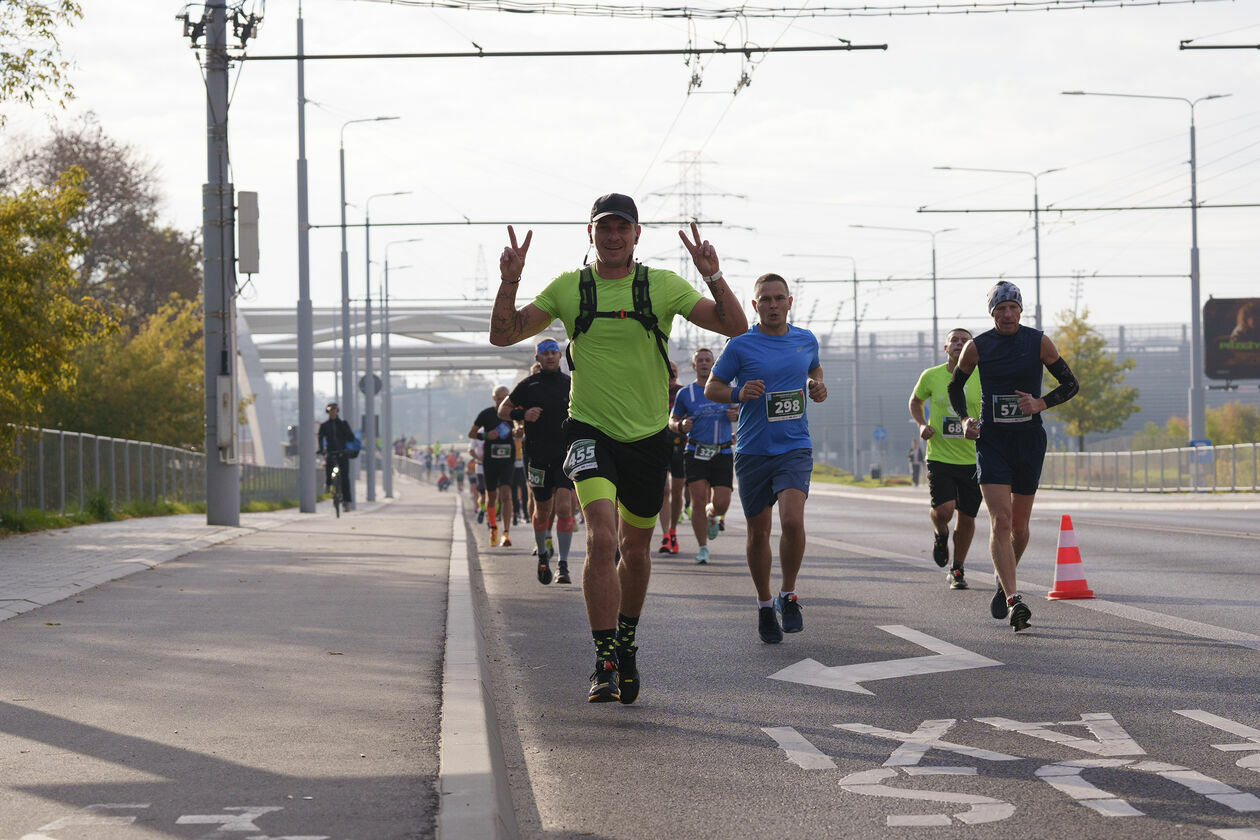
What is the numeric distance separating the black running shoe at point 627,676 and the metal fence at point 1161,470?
30.8m

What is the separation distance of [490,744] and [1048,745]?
191 centimetres

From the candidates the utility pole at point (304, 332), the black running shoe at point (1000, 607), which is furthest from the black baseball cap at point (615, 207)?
the utility pole at point (304, 332)

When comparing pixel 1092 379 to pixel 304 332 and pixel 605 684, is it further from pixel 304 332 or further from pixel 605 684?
pixel 605 684

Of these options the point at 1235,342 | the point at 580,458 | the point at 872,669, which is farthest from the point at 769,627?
the point at 1235,342

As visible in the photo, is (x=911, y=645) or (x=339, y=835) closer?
(x=339, y=835)

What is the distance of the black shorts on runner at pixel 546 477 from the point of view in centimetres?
1264

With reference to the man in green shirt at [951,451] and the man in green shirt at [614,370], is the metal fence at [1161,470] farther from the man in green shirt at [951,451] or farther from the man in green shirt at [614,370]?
the man in green shirt at [614,370]

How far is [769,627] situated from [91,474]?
18.3 meters

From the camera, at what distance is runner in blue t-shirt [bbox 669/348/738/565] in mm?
14250

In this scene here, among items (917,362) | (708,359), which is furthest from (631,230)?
(917,362)

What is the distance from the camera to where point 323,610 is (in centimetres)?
995

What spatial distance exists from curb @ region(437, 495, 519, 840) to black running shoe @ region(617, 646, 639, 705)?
1.75 ft

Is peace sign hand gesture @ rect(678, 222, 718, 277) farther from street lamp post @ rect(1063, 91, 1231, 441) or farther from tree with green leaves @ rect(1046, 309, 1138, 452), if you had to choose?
tree with green leaves @ rect(1046, 309, 1138, 452)

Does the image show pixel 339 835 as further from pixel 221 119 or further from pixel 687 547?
pixel 221 119
